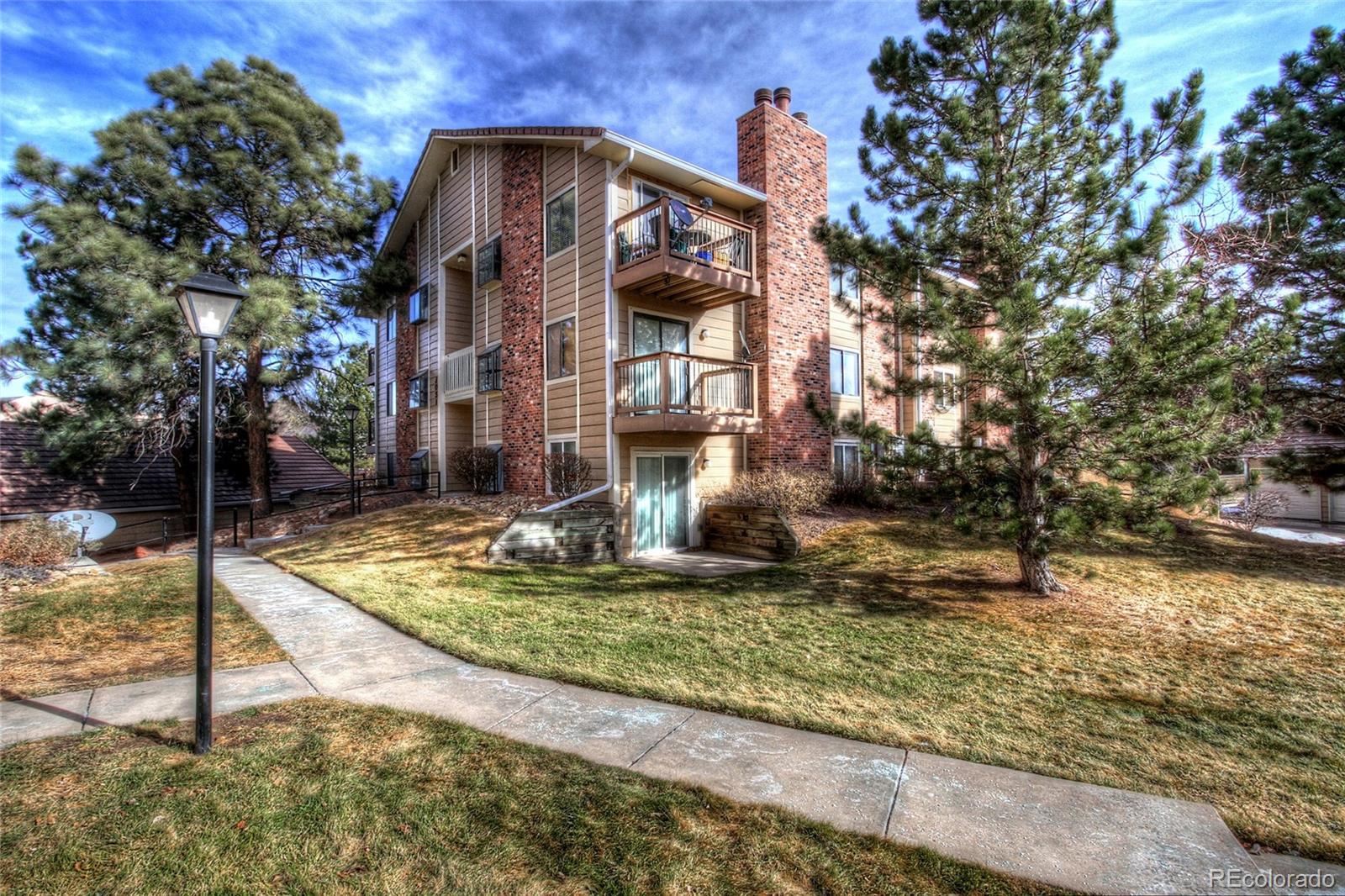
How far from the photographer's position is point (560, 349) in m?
12.8

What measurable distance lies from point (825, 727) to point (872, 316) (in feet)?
20.0

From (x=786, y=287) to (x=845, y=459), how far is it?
4607 millimetres

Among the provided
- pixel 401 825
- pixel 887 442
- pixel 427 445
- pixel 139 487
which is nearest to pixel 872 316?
pixel 887 442

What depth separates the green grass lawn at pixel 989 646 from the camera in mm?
3719

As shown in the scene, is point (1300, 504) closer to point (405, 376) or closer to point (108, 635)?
point (108, 635)

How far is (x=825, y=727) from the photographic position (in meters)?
4.07

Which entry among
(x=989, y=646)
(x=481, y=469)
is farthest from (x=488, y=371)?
(x=989, y=646)

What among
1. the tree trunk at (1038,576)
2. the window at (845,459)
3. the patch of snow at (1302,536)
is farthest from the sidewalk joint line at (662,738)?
the patch of snow at (1302,536)

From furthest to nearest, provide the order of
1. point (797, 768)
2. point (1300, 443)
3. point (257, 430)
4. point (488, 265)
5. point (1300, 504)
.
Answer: point (1300, 504) → point (257, 430) → point (488, 265) → point (1300, 443) → point (797, 768)

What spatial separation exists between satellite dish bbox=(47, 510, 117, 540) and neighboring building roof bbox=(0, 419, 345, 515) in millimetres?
2230

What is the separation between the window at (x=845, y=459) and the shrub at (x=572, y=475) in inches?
234

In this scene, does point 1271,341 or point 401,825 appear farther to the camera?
point 1271,341

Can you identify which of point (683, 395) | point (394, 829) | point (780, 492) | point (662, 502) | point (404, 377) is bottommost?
point (394, 829)

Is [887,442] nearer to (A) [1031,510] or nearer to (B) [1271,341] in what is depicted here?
(A) [1031,510]
